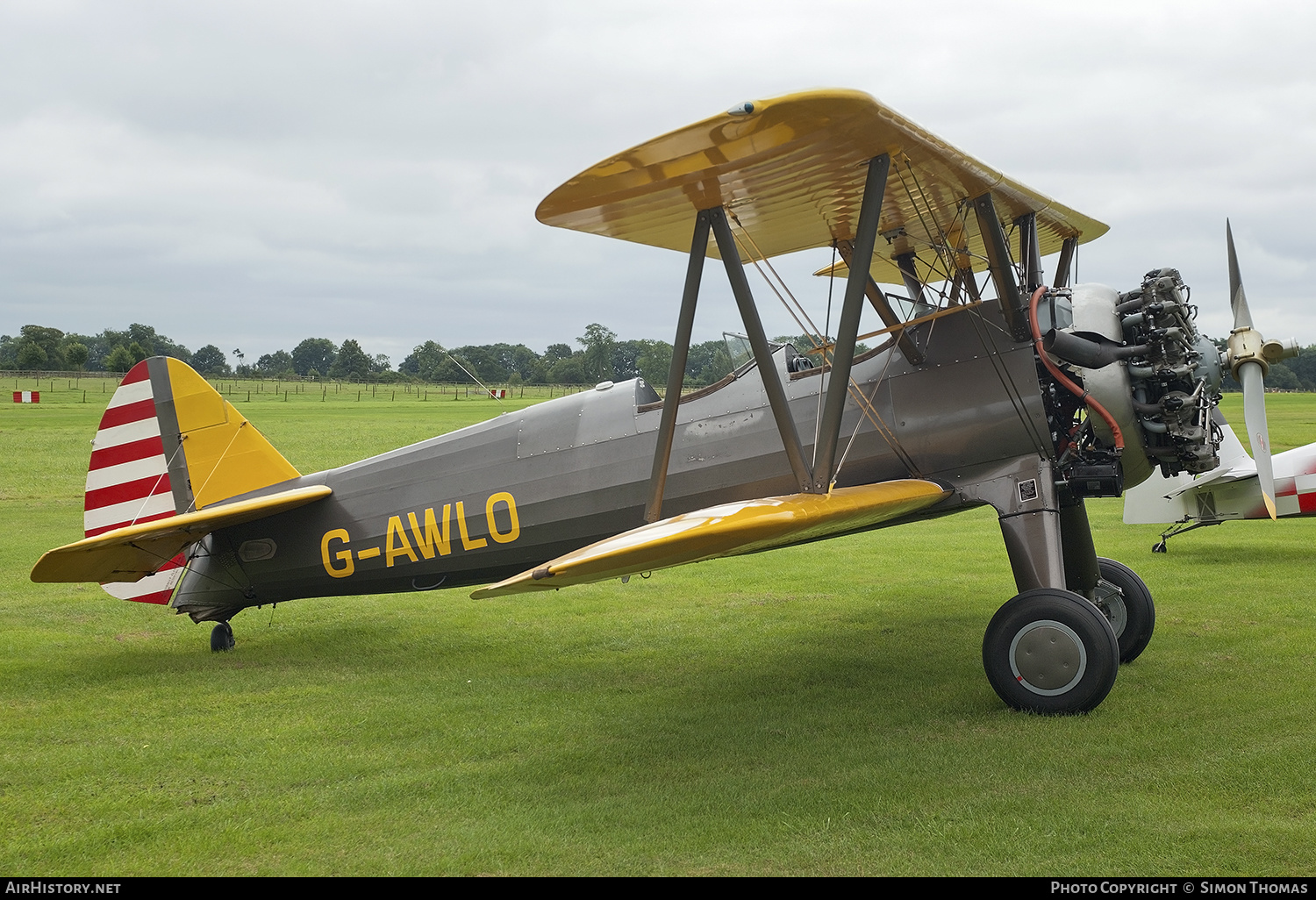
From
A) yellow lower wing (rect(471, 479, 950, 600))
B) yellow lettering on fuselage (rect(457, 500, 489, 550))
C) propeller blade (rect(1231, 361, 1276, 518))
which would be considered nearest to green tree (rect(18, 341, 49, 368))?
yellow lettering on fuselage (rect(457, 500, 489, 550))

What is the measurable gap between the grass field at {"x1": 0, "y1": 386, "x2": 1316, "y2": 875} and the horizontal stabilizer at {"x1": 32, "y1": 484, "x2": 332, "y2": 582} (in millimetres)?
760

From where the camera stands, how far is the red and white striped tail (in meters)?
7.70

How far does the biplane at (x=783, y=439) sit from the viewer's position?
5070 millimetres

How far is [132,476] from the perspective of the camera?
789cm

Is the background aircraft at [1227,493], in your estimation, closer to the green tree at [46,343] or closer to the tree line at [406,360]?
the tree line at [406,360]

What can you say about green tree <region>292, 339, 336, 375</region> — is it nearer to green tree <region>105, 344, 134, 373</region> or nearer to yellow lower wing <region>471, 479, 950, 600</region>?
green tree <region>105, 344, 134, 373</region>

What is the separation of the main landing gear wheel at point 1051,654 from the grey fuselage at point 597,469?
80 cm

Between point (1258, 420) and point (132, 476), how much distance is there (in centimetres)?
842

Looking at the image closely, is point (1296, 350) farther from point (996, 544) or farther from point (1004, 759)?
point (996, 544)

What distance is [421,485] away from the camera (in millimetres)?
7355

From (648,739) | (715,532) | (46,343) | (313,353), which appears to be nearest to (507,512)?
(648,739)

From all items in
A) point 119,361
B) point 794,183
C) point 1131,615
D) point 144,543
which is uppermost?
point 119,361

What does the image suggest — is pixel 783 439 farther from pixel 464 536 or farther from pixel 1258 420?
pixel 1258 420

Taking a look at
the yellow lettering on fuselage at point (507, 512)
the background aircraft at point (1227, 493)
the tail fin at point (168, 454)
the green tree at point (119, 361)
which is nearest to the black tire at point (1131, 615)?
the background aircraft at point (1227, 493)
